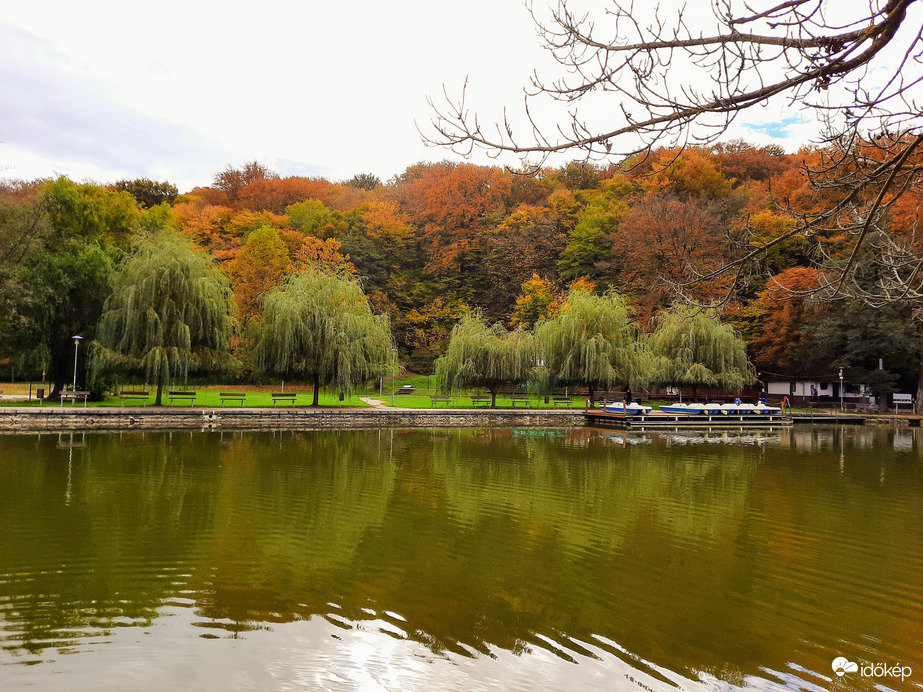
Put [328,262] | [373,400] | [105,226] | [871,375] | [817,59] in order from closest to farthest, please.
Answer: [817,59], [105,226], [373,400], [871,375], [328,262]

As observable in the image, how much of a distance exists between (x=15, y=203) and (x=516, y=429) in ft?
73.2

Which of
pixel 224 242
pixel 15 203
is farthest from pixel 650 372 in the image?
pixel 224 242

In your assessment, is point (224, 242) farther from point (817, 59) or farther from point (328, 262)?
point (817, 59)

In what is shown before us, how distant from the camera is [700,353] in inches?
1421

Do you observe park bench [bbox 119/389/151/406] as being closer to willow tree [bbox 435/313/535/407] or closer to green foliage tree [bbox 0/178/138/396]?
green foliage tree [bbox 0/178/138/396]

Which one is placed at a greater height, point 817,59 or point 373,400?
point 817,59

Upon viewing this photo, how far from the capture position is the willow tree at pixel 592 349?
31844 millimetres

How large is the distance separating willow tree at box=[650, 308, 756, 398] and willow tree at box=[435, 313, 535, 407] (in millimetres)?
7701

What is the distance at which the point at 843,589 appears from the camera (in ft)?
24.1

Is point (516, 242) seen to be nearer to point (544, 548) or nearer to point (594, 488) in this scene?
point (594, 488)

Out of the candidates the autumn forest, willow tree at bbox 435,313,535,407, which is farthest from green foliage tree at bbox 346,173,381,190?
willow tree at bbox 435,313,535,407

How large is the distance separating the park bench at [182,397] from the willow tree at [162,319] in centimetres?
68

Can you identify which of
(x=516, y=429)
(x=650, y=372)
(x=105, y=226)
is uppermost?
(x=105, y=226)

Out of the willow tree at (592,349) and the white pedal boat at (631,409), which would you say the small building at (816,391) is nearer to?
the willow tree at (592,349)
